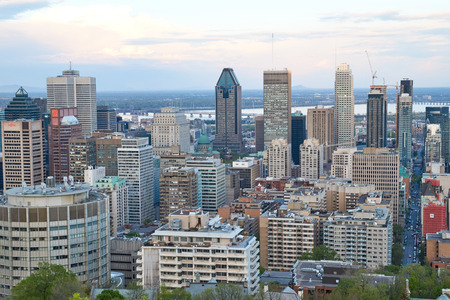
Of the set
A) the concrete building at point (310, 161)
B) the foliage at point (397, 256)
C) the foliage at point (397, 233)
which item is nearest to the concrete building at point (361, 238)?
the foliage at point (397, 256)

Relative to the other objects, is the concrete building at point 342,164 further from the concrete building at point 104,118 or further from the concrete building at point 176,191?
the concrete building at point 104,118

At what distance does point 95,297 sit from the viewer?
30.1 m

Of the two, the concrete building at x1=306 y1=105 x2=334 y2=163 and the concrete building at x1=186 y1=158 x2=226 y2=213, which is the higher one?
the concrete building at x1=306 y1=105 x2=334 y2=163

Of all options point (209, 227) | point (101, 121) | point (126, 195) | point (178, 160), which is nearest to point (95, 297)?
point (209, 227)

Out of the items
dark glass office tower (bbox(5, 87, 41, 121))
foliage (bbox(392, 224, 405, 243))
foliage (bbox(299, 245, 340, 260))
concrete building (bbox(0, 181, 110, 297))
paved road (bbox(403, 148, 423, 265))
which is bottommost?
paved road (bbox(403, 148, 423, 265))

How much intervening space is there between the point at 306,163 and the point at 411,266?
5963 cm

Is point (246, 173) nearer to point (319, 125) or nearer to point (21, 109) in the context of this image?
point (21, 109)

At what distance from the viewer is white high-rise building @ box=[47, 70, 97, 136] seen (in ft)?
480

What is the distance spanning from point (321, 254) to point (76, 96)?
10240 centimetres

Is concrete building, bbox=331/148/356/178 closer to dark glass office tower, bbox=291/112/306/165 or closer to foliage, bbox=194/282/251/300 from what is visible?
dark glass office tower, bbox=291/112/306/165

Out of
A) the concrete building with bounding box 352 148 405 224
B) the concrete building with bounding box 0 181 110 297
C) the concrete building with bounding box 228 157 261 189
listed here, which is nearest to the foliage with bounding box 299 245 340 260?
the concrete building with bounding box 0 181 110 297

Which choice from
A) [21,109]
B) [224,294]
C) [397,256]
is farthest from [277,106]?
[224,294]

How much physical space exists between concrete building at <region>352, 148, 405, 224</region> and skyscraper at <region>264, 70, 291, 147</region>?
56.1 meters

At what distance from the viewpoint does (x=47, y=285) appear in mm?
31281
